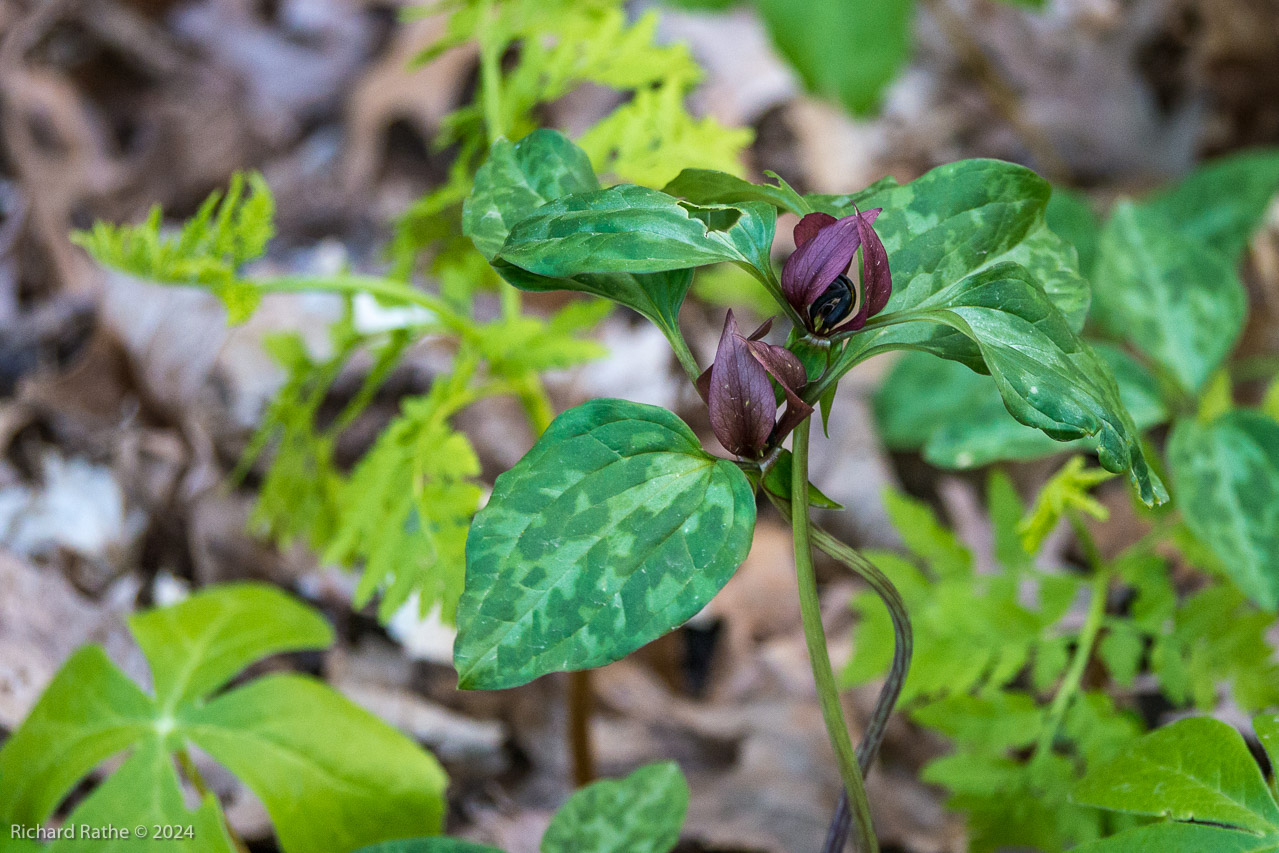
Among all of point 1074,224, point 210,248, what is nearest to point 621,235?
point 210,248

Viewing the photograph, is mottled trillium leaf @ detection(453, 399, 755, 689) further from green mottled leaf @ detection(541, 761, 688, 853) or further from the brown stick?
the brown stick

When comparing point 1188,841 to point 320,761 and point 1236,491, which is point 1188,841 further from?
point 320,761

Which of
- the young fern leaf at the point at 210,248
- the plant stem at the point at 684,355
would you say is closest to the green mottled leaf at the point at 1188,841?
the plant stem at the point at 684,355

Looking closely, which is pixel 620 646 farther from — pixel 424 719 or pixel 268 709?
pixel 424 719

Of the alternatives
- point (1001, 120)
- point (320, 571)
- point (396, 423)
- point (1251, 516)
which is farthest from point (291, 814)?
point (1001, 120)

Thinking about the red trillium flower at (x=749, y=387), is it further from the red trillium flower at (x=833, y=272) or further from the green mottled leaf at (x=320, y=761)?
Result: the green mottled leaf at (x=320, y=761)
